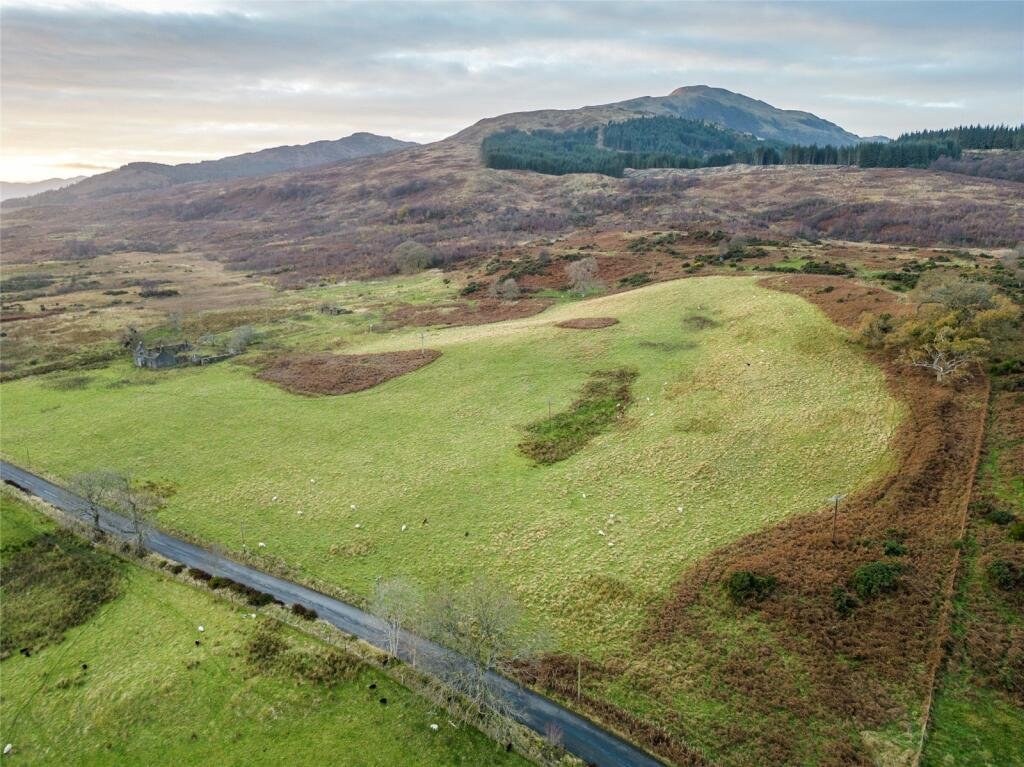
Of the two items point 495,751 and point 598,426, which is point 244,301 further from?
point 495,751

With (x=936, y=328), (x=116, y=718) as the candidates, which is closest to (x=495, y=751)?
(x=116, y=718)

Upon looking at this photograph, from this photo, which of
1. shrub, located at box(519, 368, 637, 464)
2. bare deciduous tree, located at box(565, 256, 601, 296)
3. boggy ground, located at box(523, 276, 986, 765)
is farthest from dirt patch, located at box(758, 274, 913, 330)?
bare deciduous tree, located at box(565, 256, 601, 296)

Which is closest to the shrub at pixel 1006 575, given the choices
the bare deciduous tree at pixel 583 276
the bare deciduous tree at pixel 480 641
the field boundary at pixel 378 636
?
the field boundary at pixel 378 636

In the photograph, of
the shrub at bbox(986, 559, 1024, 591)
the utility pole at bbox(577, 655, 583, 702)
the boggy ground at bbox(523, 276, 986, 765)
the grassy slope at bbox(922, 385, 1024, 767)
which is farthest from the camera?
the shrub at bbox(986, 559, 1024, 591)

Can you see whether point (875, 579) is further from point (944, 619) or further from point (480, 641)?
point (480, 641)

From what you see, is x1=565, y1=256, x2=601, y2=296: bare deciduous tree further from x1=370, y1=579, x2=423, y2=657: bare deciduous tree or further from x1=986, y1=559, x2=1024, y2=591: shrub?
x1=370, y1=579, x2=423, y2=657: bare deciduous tree
